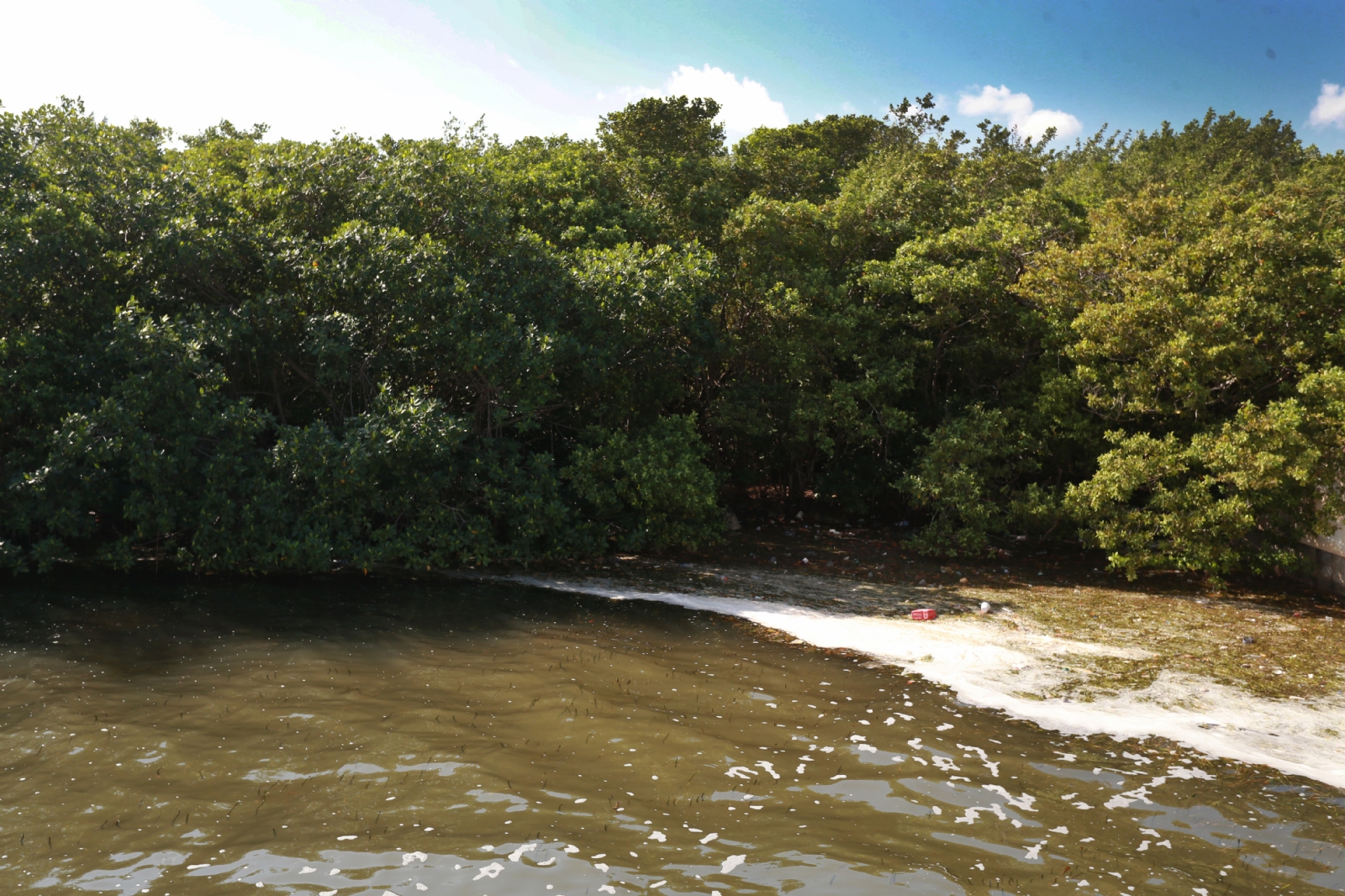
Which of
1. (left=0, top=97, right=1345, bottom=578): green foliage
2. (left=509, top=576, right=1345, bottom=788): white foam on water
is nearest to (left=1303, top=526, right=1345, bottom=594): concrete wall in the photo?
(left=0, top=97, right=1345, bottom=578): green foliage

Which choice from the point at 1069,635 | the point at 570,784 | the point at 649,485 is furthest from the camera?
the point at 649,485

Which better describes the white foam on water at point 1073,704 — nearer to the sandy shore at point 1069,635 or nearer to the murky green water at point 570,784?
the sandy shore at point 1069,635

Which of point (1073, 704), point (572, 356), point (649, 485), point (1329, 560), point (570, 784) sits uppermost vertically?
point (572, 356)

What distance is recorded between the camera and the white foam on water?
773 cm

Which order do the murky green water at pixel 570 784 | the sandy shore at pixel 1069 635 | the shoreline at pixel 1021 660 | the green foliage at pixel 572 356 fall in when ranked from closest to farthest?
the murky green water at pixel 570 784 < the shoreline at pixel 1021 660 < the sandy shore at pixel 1069 635 < the green foliage at pixel 572 356

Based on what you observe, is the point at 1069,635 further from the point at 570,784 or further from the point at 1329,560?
the point at 570,784

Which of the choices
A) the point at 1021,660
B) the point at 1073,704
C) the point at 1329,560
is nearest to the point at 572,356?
the point at 1021,660

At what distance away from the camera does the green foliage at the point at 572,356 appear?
13.0 meters

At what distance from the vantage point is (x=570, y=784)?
6266 millimetres

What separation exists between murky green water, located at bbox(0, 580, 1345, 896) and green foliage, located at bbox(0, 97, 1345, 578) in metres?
3.78

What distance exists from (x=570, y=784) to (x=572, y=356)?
966 cm

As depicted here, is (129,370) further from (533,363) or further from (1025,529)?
(1025,529)

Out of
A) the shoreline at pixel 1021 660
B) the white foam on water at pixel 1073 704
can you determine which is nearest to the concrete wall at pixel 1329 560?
the shoreline at pixel 1021 660

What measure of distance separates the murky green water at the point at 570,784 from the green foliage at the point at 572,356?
3.78 m
